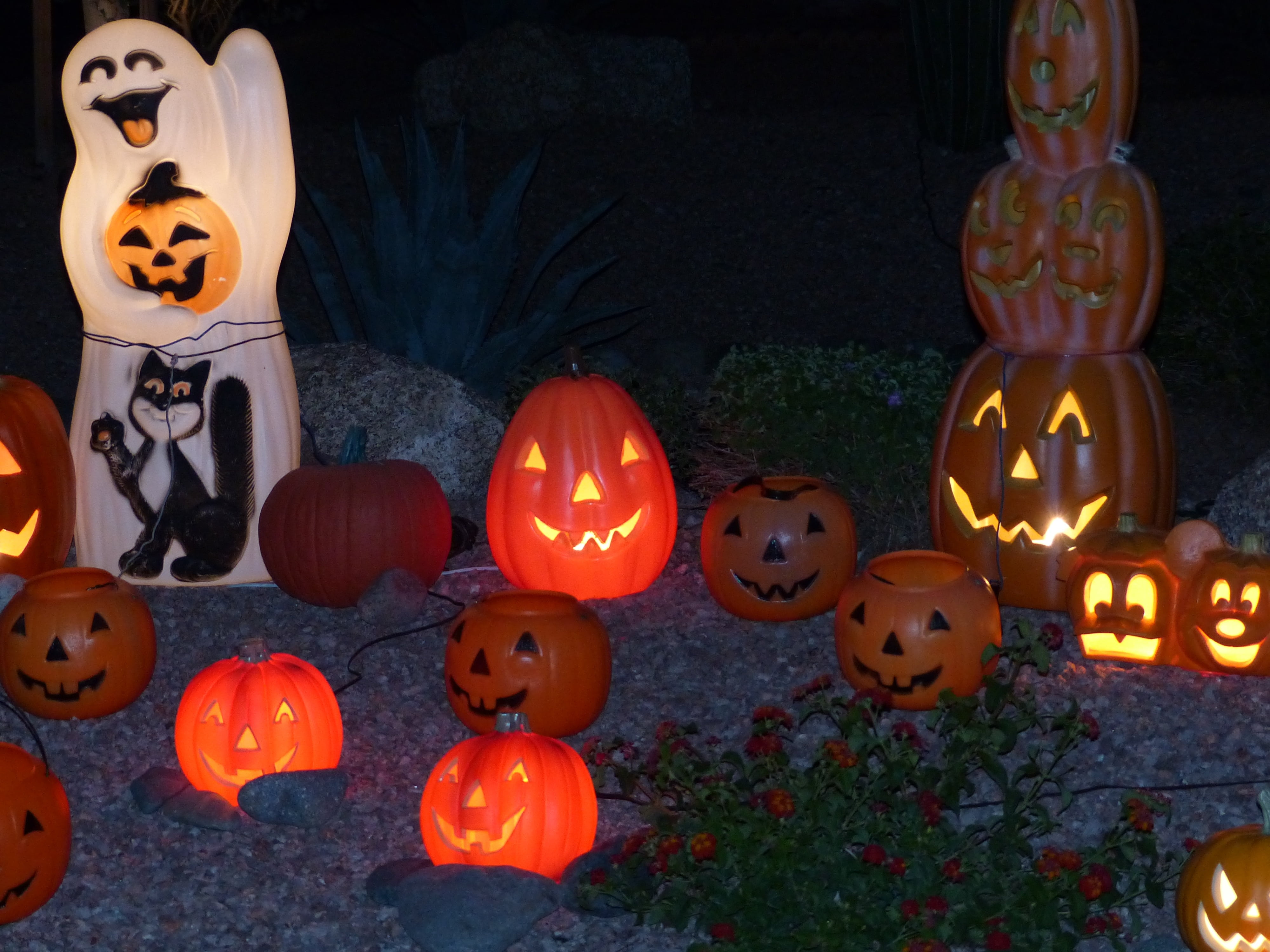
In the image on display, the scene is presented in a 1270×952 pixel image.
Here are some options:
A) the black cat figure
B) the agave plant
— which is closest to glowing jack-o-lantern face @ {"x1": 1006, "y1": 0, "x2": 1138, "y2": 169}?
the black cat figure

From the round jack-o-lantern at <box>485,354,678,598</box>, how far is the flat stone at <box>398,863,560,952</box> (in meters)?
1.50

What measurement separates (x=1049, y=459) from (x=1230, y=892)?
1.78 meters

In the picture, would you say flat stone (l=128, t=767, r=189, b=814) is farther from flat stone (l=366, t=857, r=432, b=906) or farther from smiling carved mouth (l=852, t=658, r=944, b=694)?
smiling carved mouth (l=852, t=658, r=944, b=694)

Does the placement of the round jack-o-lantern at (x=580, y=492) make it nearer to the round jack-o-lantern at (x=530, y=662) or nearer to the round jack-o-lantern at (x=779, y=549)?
the round jack-o-lantern at (x=779, y=549)

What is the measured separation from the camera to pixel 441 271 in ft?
23.9

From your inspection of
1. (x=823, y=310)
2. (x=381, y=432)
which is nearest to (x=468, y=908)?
(x=381, y=432)

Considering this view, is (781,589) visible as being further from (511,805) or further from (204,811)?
(204,811)

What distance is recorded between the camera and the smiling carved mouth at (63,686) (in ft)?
13.9

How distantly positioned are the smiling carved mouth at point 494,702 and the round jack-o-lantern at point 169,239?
1.76 meters

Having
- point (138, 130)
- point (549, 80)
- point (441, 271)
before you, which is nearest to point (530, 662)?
point (138, 130)

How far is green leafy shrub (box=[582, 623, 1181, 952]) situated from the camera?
317cm

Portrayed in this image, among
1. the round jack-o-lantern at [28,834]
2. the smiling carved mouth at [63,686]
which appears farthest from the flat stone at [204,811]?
the smiling carved mouth at [63,686]

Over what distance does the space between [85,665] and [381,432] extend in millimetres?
2196

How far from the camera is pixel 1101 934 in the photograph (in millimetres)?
3326
